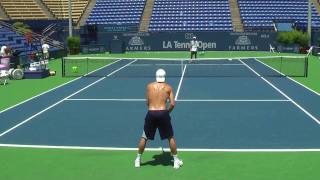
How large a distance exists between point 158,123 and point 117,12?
2101 inches

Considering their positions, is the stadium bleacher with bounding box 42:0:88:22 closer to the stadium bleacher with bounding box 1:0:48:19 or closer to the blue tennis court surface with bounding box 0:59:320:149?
the stadium bleacher with bounding box 1:0:48:19

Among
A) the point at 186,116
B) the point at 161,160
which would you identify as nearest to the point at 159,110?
the point at 161,160

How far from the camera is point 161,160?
9883mm

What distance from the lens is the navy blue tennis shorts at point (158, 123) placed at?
8.97 metres

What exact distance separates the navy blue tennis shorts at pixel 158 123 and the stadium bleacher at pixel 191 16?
1870 inches

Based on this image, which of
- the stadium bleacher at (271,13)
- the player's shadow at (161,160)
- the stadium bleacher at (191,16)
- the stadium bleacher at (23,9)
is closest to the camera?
the player's shadow at (161,160)

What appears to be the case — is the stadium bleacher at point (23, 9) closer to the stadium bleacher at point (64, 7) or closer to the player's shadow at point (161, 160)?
the stadium bleacher at point (64, 7)

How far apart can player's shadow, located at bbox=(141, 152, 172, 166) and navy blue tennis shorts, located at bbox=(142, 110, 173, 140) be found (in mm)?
739

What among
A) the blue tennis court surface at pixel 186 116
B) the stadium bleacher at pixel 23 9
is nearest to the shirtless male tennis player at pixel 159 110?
the blue tennis court surface at pixel 186 116

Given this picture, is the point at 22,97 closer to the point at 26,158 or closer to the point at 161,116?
the point at 26,158

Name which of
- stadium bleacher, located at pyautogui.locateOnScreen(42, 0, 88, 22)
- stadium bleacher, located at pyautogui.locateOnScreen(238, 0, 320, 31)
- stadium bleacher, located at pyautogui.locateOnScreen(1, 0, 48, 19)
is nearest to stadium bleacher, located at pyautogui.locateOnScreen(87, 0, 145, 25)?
stadium bleacher, located at pyautogui.locateOnScreen(42, 0, 88, 22)

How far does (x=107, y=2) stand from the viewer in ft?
210

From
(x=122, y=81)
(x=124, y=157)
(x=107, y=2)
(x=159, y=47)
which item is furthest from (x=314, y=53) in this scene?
(x=124, y=157)

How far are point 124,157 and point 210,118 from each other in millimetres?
4854
